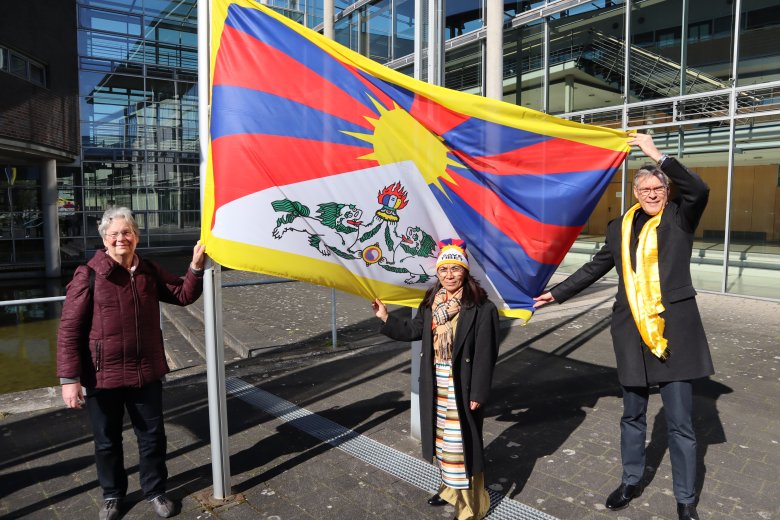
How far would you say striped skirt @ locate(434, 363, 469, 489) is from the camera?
3273mm

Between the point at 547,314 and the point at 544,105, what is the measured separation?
23.9 feet

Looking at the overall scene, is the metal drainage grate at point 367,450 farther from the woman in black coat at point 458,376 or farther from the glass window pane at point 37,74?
the glass window pane at point 37,74

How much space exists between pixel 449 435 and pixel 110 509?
82.6 inches

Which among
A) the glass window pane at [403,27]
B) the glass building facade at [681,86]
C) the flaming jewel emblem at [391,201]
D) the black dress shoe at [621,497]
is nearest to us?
the black dress shoe at [621,497]

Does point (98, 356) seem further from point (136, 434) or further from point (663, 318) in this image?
point (663, 318)

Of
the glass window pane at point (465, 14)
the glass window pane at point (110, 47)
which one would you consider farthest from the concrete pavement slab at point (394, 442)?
the glass window pane at point (110, 47)

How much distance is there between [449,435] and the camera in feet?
10.8

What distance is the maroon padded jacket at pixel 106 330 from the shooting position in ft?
10.8

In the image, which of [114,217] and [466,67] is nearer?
[114,217]

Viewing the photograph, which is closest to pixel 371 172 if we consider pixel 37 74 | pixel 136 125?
pixel 37 74

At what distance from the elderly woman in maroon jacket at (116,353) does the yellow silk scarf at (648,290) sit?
8.51 ft

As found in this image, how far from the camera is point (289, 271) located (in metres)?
3.43

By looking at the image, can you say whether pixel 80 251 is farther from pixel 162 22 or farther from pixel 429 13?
pixel 429 13

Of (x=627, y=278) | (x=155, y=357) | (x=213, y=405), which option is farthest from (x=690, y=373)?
(x=155, y=357)
